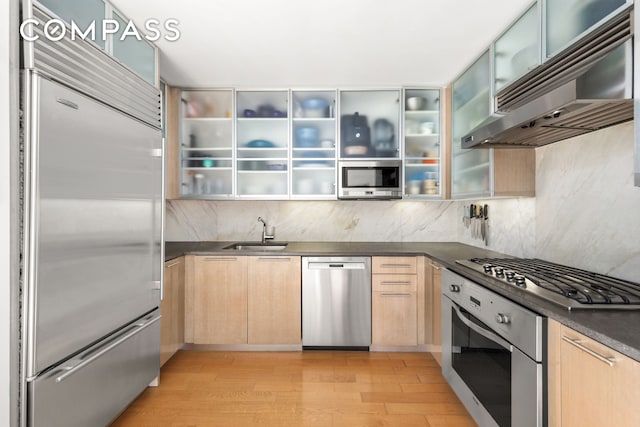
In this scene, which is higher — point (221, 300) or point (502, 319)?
point (502, 319)

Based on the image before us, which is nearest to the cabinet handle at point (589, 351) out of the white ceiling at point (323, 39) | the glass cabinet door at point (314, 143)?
the white ceiling at point (323, 39)

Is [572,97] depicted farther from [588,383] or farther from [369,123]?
[369,123]

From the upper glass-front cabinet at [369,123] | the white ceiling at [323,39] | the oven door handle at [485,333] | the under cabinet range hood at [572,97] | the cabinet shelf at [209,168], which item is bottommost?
the oven door handle at [485,333]

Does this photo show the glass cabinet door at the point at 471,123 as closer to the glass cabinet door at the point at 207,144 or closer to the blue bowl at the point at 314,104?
the blue bowl at the point at 314,104

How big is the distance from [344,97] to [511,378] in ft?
8.79

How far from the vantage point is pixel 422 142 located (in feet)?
11.5

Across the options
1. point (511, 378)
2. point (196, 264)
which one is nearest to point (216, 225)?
point (196, 264)

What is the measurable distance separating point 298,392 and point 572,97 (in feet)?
7.44

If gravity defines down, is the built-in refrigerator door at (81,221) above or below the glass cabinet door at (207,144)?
below

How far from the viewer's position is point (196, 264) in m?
3.19

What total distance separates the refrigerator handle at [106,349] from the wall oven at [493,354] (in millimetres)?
1919

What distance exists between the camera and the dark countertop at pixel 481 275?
1128mm

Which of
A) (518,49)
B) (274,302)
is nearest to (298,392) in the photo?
(274,302)

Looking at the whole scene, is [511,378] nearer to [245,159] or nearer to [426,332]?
[426,332]
